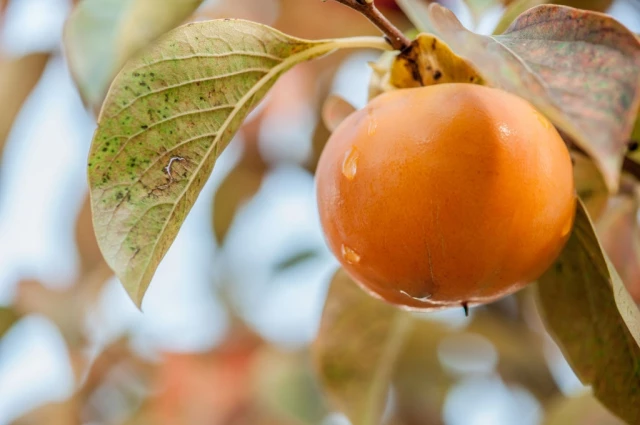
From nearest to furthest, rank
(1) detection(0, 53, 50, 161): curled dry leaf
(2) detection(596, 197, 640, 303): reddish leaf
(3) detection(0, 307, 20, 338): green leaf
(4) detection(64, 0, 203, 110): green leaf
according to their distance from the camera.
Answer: (4) detection(64, 0, 203, 110): green leaf, (2) detection(596, 197, 640, 303): reddish leaf, (1) detection(0, 53, 50, 161): curled dry leaf, (3) detection(0, 307, 20, 338): green leaf

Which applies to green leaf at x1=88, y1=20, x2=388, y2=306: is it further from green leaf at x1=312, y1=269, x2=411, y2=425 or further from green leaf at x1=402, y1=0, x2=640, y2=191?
green leaf at x1=312, y1=269, x2=411, y2=425

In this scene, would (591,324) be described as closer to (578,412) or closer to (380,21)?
(380,21)

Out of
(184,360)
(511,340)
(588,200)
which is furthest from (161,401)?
(588,200)

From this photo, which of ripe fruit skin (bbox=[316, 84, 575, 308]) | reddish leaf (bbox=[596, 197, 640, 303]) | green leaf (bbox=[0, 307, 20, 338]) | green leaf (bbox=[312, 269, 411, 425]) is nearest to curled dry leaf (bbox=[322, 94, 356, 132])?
green leaf (bbox=[312, 269, 411, 425])

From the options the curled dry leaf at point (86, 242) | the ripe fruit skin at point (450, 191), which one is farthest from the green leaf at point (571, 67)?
the curled dry leaf at point (86, 242)

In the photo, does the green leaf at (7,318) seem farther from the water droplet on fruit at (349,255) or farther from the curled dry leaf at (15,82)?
the water droplet on fruit at (349,255)
